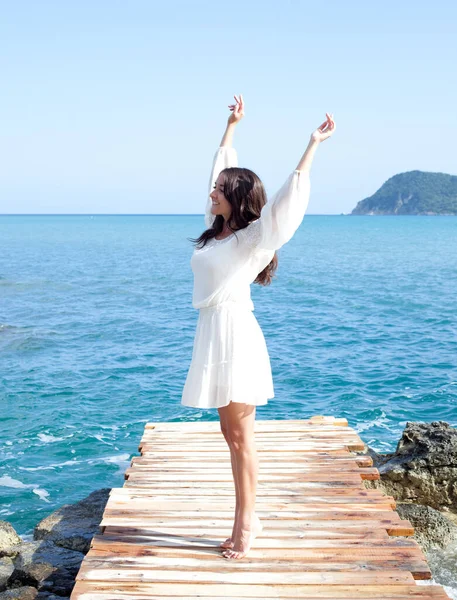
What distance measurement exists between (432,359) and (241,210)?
1612 centimetres

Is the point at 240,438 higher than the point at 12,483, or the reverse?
the point at 240,438

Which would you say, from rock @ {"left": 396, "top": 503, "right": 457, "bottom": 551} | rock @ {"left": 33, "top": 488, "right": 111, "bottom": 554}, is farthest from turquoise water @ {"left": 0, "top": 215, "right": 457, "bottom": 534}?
rock @ {"left": 396, "top": 503, "right": 457, "bottom": 551}

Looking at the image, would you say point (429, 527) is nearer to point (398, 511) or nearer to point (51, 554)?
point (398, 511)

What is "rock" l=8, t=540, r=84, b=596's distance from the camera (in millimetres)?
6062

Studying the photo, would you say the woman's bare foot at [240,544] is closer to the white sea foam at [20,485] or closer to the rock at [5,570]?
the rock at [5,570]

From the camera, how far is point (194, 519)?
553cm

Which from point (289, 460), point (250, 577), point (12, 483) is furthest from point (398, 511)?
point (12, 483)

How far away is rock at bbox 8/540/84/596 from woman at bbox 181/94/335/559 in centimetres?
199

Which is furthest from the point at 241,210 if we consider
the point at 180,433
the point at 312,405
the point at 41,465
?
the point at 312,405

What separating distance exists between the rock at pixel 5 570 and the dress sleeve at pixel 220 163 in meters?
3.71

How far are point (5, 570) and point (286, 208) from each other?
4.52 metres

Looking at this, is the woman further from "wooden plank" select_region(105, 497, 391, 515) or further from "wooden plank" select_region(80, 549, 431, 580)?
"wooden plank" select_region(105, 497, 391, 515)

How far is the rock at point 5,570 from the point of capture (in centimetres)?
632

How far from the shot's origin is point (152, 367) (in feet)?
60.9
